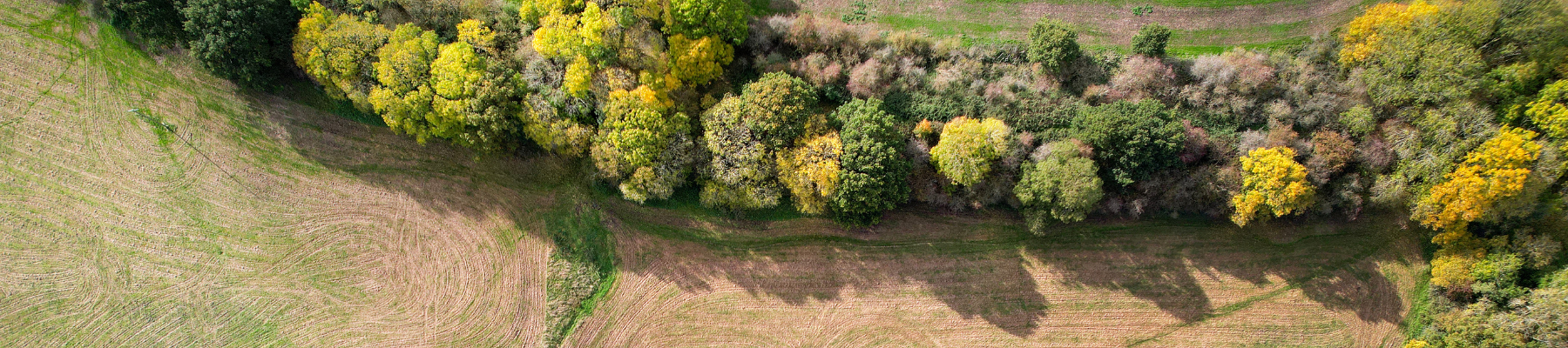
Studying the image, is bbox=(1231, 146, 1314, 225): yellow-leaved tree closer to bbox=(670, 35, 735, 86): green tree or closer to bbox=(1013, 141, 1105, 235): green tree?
bbox=(1013, 141, 1105, 235): green tree

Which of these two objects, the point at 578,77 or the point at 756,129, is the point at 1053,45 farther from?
the point at 578,77

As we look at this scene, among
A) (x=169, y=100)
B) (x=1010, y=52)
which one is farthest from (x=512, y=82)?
(x=1010, y=52)

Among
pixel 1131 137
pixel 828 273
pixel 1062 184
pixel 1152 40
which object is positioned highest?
pixel 1152 40

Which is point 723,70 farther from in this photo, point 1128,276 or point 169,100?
point 169,100

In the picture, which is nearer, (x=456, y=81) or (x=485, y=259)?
(x=456, y=81)

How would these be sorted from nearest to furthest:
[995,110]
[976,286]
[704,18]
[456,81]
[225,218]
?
[456,81]
[704,18]
[995,110]
[225,218]
[976,286]

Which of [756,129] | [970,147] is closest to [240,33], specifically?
[756,129]

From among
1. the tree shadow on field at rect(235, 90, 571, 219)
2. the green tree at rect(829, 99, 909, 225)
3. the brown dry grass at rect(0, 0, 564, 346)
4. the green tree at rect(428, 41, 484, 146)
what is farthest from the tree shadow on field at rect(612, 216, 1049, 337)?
the green tree at rect(428, 41, 484, 146)

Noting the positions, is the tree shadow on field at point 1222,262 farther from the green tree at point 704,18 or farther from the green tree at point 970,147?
the green tree at point 704,18
